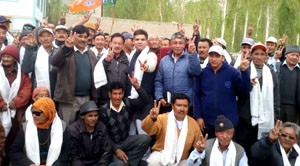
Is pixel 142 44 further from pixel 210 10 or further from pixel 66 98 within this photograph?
pixel 210 10

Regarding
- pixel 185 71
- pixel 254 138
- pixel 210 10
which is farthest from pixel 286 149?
pixel 210 10

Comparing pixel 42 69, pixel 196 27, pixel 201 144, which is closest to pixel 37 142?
pixel 42 69

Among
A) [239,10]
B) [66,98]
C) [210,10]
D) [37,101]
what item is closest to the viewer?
[37,101]

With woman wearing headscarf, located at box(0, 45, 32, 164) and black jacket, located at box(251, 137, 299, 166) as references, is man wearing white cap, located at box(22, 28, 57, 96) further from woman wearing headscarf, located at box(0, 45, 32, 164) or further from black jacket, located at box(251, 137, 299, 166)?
black jacket, located at box(251, 137, 299, 166)

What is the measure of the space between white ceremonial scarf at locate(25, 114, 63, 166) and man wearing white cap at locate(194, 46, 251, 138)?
2.02 m

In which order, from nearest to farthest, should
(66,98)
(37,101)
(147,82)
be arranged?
1. (37,101)
2. (66,98)
3. (147,82)

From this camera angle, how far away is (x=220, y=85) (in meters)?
5.21

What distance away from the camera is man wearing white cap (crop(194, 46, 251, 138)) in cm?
518

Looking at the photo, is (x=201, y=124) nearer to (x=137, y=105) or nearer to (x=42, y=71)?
(x=137, y=105)

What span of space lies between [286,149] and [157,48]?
2.40 metres

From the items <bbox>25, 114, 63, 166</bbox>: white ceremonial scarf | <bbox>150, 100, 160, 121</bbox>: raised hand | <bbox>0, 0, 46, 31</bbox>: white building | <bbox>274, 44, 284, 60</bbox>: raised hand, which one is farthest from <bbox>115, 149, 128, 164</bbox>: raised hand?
<bbox>0, 0, 46, 31</bbox>: white building

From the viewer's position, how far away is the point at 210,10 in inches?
1229

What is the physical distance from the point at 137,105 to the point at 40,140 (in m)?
1.50

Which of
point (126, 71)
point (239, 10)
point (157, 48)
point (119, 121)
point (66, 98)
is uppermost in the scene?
point (239, 10)
